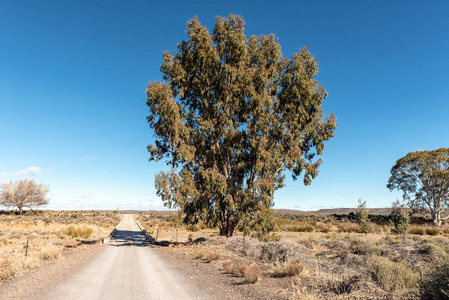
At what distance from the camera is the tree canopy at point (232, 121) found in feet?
59.8

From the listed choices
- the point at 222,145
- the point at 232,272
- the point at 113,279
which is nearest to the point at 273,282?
the point at 232,272

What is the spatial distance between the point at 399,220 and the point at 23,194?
230 feet

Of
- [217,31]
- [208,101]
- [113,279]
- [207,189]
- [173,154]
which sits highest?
[217,31]

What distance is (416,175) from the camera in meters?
39.7

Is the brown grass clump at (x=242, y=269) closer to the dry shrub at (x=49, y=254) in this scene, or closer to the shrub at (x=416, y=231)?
the dry shrub at (x=49, y=254)

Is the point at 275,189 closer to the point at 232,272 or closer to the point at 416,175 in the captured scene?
the point at 232,272

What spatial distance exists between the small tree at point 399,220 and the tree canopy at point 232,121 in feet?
54.0

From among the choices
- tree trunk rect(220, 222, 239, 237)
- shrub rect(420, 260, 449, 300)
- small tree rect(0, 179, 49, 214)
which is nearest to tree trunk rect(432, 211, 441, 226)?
tree trunk rect(220, 222, 239, 237)

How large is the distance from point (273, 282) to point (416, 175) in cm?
4027

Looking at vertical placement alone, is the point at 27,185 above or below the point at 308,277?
above

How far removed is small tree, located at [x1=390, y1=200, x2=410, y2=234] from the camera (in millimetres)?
28625

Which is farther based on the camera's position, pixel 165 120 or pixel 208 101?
pixel 208 101

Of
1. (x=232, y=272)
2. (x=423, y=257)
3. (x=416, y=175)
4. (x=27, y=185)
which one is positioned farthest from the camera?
(x=27, y=185)

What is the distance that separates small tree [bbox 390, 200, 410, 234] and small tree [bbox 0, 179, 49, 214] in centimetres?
6877
